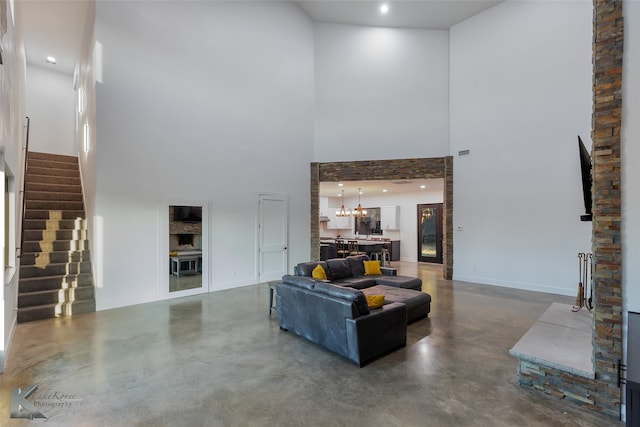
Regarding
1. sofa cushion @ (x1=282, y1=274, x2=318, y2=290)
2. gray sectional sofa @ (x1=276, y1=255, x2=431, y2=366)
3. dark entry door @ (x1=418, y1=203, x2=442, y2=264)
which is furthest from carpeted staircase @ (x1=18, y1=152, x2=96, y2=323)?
dark entry door @ (x1=418, y1=203, x2=442, y2=264)

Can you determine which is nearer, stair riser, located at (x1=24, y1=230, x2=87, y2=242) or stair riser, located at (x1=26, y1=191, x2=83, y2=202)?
stair riser, located at (x1=24, y1=230, x2=87, y2=242)

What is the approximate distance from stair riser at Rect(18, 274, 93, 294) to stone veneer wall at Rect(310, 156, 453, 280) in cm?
509

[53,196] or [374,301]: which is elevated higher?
[53,196]


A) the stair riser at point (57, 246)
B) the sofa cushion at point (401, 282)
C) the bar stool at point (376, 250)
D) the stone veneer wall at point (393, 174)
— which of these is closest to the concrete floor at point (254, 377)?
→ the sofa cushion at point (401, 282)

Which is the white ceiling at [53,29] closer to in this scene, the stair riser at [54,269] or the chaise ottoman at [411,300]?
the stair riser at [54,269]

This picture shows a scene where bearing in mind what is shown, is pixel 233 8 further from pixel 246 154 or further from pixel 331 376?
pixel 331 376

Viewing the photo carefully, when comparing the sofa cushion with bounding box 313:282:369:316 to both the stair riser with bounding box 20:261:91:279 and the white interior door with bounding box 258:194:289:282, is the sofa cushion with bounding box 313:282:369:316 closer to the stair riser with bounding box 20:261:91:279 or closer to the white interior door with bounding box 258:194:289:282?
the white interior door with bounding box 258:194:289:282

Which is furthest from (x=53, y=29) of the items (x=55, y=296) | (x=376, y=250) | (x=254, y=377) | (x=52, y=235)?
(x=376, y=250)

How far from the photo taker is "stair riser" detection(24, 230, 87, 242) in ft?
19.4

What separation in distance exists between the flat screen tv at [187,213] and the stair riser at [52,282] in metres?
1.79

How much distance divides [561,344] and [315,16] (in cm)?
925

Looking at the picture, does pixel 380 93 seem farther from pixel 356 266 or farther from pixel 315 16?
pixel 356 266

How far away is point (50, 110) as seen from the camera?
32.3ft

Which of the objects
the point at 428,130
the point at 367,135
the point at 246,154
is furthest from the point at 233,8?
the point at 428,130
